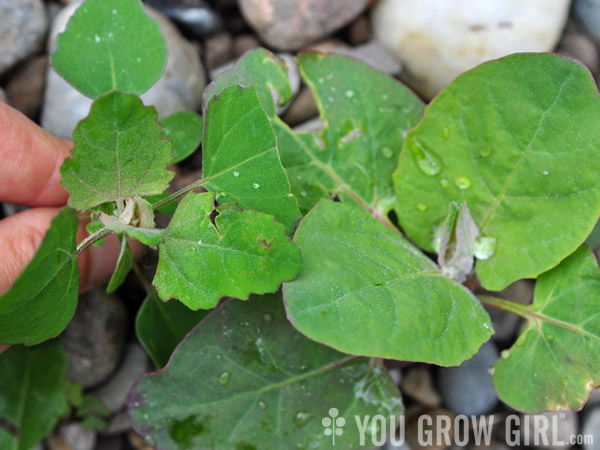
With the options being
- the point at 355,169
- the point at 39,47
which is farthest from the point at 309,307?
the point at 39,47

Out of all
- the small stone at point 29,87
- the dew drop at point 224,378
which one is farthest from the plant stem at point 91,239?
the small stone at point 29,87

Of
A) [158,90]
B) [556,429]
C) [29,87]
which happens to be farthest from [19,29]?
[556,429]

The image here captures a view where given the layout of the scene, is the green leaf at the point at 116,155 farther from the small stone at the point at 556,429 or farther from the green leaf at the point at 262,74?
the small stone at the point at 556,429

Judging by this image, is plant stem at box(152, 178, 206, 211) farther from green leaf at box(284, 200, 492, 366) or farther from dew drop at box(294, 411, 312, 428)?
dew drop at box(294, 411, 312, 428)

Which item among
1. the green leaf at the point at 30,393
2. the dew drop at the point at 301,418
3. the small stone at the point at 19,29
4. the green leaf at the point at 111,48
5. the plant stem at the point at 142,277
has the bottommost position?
the green leaf at the point at 30,393

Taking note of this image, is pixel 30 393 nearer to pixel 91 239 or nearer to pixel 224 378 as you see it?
pixel 224 378

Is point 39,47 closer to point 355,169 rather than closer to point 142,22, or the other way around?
point 142,22
